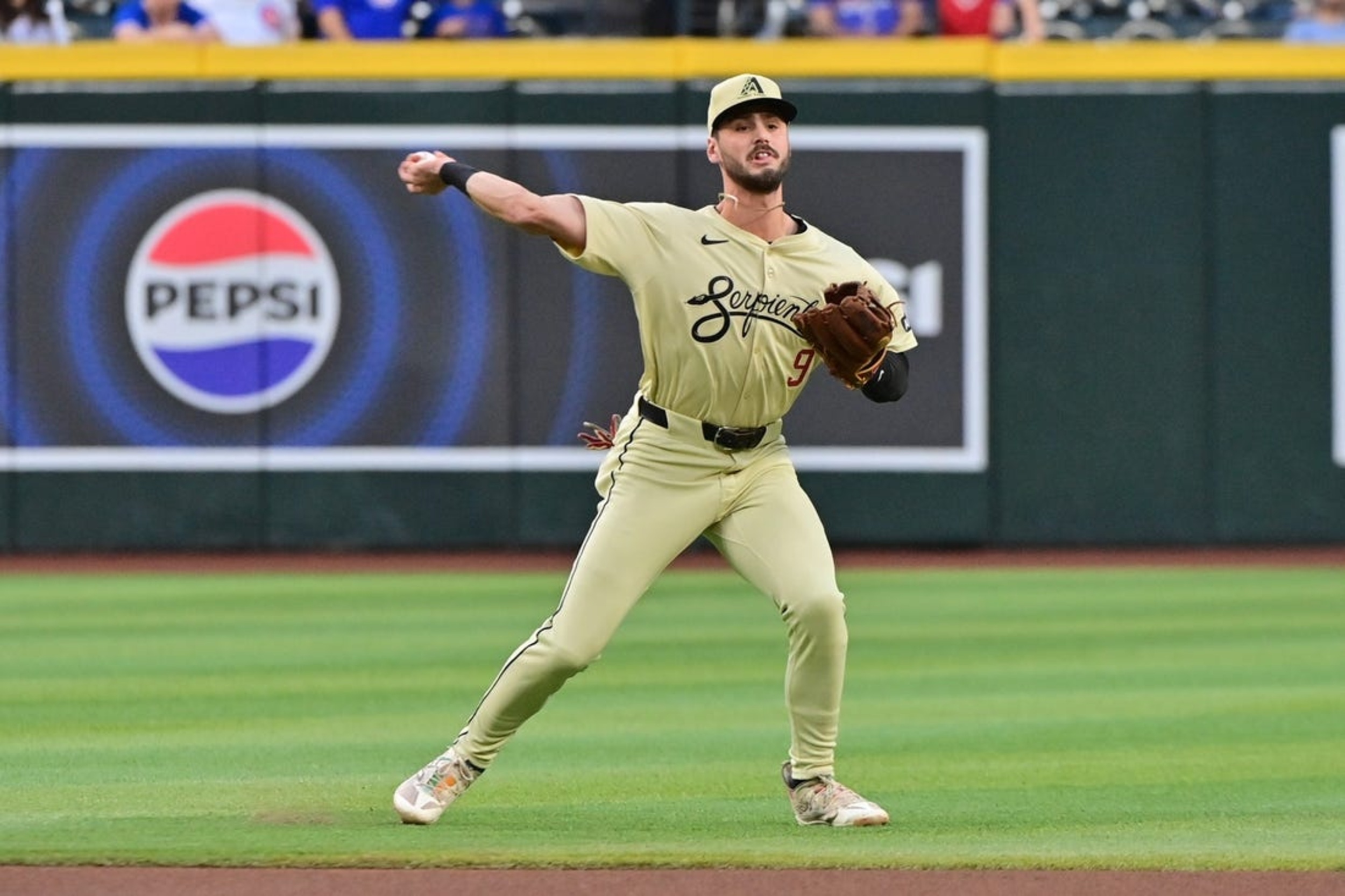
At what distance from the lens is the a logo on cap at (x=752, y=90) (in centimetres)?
632

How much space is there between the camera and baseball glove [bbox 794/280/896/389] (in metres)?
6.24

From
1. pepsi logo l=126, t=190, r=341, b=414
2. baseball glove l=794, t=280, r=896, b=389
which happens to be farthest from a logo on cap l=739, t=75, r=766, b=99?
pepsi logo l=126, t=190, r=341, b=414

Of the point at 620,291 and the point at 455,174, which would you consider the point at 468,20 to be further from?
the point at 455,174

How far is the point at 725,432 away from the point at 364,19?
9.45 m

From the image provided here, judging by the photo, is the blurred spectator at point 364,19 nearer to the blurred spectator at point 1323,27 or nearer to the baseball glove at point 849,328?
the blurred spectator at point 1323,27

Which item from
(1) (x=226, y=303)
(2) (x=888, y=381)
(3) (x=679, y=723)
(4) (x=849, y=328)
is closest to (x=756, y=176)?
(4) (x=849, y=328)

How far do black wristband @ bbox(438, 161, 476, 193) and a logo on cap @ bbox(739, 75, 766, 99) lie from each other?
0.74 meters

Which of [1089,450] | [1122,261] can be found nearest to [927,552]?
[1089,450]

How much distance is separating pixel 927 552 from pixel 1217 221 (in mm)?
2767

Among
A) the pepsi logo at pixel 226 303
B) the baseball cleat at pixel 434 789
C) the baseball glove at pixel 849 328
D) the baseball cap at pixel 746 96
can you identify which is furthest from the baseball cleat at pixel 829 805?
the pepsi logo at pixel 226 303

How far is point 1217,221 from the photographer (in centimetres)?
1509

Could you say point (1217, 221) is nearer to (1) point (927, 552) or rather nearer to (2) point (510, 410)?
(1) point (927, 552)

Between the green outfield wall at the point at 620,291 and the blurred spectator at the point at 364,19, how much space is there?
1.46 feet

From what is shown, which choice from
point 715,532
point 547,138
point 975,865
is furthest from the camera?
point 547,138
